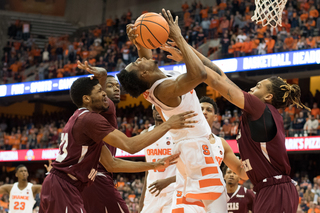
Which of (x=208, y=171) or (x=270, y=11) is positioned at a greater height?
(x=270, y=11)

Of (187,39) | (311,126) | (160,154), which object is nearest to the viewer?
(160,154)

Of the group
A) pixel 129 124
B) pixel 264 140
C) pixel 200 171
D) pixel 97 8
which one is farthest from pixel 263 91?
pixel 97 8

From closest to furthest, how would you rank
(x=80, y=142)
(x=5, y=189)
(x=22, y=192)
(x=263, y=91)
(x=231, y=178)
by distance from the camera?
1. (x=80, y=142)
2. (x=263, y=91)
3. (x=231, y=178)
4. (x=5, y=189)
5. (x=22, y=192)

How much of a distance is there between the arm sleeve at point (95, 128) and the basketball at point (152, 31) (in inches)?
34.4

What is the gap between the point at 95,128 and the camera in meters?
3.94

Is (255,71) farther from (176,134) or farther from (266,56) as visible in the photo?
(176,134)

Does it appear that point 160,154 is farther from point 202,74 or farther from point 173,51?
point 202,74

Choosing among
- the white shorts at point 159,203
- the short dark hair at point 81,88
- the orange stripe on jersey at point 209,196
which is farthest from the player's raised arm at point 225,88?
the white shorts at point 159,203

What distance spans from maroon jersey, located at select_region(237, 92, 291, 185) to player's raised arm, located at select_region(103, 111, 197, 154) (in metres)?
0.56

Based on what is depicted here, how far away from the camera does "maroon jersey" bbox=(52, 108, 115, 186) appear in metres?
3.95

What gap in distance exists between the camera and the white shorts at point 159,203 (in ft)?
17.5

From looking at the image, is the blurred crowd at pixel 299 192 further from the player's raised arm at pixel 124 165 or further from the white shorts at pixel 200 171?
the white shorts at pixel 200 171

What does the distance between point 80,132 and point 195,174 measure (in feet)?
3.97

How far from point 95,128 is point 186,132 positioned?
2.94 ft
